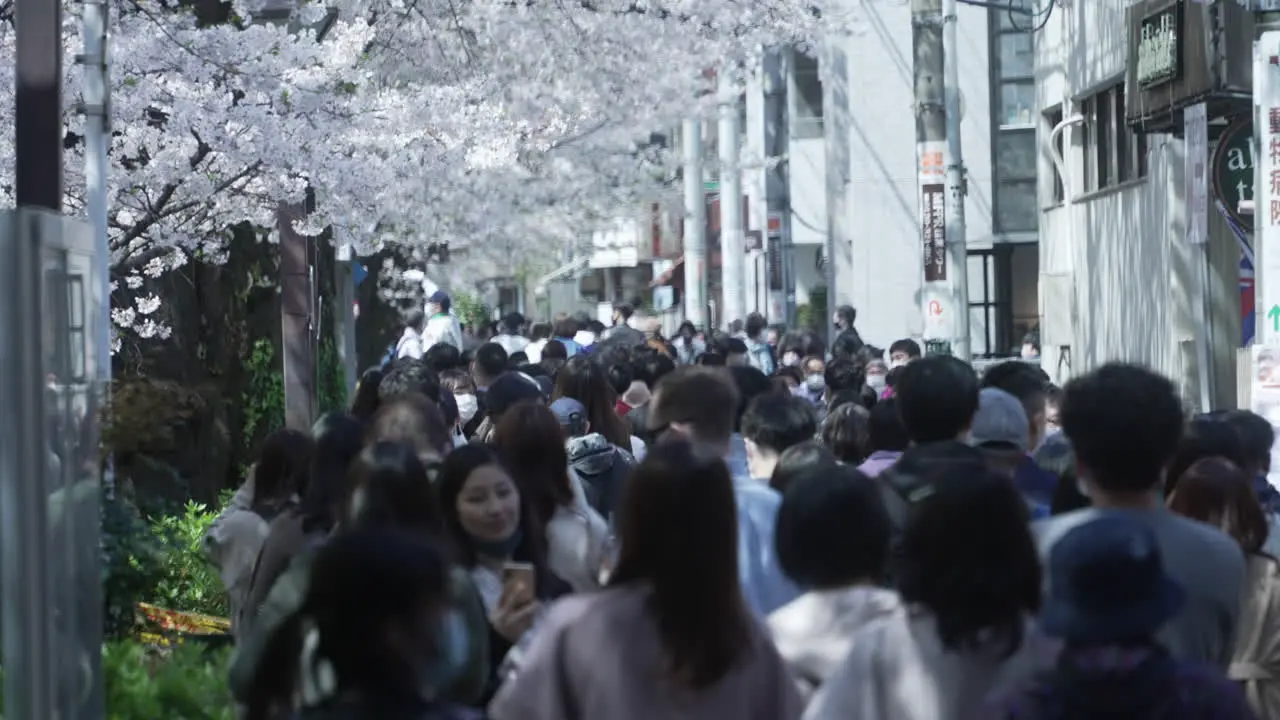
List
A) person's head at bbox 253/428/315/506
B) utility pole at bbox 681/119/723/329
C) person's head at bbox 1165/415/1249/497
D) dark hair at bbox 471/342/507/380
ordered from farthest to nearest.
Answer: utility pole at bbox 681/119/723/329
dark hair at bbox 471/342/507/380
person's head at bbox 253/428/315/506
person's head at bbox 1165/415/1249/497

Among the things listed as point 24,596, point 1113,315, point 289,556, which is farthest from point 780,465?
point 1113,315

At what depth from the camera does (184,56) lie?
13023 mm

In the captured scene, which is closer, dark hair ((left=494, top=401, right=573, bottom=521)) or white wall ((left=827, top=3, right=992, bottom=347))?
dark hair ((left=494, top=401, right=573, bottom=521))

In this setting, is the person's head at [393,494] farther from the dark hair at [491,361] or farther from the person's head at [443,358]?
the person's head at [443,358]

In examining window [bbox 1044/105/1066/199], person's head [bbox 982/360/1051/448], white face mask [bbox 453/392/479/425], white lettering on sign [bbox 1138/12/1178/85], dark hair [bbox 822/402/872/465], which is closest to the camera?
person's head [bbox 982/360/1051/448]

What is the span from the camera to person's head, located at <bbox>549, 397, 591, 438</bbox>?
9875mm

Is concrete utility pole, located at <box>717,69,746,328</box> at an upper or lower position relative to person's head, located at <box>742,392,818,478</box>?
upper

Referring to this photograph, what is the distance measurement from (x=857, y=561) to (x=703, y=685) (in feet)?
2.78

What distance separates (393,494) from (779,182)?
1524 inches

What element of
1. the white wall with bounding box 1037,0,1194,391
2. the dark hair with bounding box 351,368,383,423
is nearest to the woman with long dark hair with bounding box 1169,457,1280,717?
the dark hair with bounding box 351,368,383,423

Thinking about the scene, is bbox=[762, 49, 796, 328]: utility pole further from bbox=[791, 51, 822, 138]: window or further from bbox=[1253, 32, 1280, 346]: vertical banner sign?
bbox=[1253, 32, 1280, 346]: vertical banner sign

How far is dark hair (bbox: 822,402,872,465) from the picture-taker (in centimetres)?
820

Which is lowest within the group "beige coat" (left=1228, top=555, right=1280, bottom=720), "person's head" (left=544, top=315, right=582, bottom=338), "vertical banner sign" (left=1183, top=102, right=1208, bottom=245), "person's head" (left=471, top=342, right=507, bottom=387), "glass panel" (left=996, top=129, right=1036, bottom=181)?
"beige coat" (left=1228, top=555, right=1280, bottom=720)

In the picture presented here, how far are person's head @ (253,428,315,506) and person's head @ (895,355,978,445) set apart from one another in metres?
2.01
